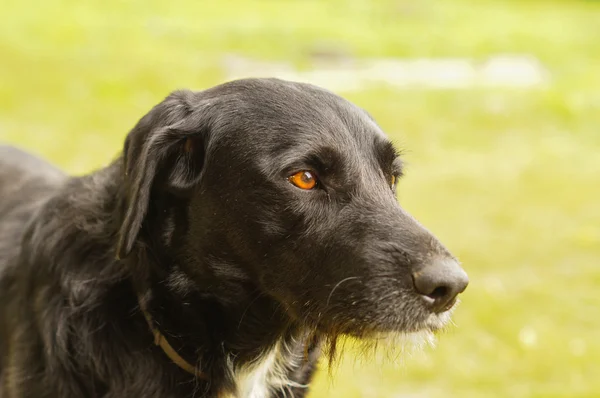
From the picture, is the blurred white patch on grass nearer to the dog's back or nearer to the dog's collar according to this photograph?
the dog's back

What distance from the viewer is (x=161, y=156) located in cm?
321

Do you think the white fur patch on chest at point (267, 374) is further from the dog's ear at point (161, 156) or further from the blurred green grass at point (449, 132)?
the dog's ear at point (161, 156)

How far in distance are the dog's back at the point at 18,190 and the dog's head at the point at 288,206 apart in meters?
1.03

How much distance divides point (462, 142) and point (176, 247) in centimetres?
1272

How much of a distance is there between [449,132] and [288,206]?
13081 millimetres

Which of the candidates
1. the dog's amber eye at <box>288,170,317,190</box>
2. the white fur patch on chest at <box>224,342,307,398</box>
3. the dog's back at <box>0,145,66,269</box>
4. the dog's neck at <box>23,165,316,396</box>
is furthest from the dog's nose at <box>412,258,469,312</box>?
the dog's back at <box>0,145,66,269</box>

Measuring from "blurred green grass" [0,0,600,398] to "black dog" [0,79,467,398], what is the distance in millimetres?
816

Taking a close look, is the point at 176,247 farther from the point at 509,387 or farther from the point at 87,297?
the point at 509,387

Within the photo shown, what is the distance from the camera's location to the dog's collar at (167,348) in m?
3.24

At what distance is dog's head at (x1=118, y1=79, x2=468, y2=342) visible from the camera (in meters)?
2.99

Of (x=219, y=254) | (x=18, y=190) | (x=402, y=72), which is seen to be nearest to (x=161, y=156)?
(x=219, y=254)

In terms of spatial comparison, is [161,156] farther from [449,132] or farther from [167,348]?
[449,132]

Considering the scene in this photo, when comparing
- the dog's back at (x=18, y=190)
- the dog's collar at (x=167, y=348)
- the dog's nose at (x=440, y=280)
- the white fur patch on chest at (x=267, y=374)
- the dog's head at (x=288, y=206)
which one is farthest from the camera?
the dog's back at (x=18, y=190)

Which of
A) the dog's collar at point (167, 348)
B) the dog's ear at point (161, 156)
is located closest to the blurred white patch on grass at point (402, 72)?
the dog's ear at point (161, 156)
